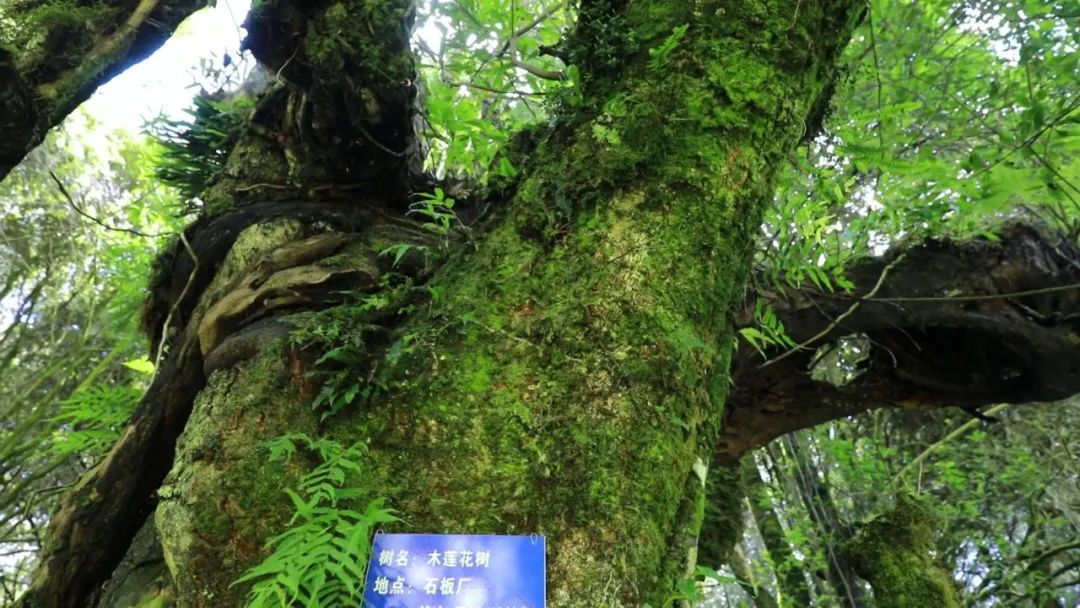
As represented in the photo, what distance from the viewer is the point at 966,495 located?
7789mm

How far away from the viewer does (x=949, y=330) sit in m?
4.37

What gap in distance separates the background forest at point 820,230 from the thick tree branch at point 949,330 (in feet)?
0.30

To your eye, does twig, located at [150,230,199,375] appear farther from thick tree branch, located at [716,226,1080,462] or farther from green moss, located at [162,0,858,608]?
thick tree branch, located at [716,226,1080,462]

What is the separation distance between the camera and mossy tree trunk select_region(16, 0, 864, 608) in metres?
1.62

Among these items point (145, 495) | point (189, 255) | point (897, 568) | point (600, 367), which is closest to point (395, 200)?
point (189, 255)

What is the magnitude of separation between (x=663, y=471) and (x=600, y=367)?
12.1 inches

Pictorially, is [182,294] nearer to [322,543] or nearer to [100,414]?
[100,414]

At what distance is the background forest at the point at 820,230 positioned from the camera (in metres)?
3.14

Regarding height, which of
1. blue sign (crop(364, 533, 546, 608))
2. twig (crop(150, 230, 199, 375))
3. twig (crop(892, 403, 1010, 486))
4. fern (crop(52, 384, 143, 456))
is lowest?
blue sign (crop(364, 533, 546, 608))

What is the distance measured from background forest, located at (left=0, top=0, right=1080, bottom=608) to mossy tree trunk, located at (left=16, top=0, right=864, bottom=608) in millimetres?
180

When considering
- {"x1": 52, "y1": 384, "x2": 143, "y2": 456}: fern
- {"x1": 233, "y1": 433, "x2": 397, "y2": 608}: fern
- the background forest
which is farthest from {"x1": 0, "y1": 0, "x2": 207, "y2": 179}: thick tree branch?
{"x1": 233, "y1": 433, "x2": 397, "y2": 608}: fern

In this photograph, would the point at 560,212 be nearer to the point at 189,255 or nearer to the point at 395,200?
the point at 395,200

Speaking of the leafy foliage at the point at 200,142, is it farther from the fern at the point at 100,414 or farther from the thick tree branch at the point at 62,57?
the fern at the point at 100,414

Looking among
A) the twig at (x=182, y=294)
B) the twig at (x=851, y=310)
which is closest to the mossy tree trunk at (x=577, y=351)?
the twig at (x=182, y=294)
